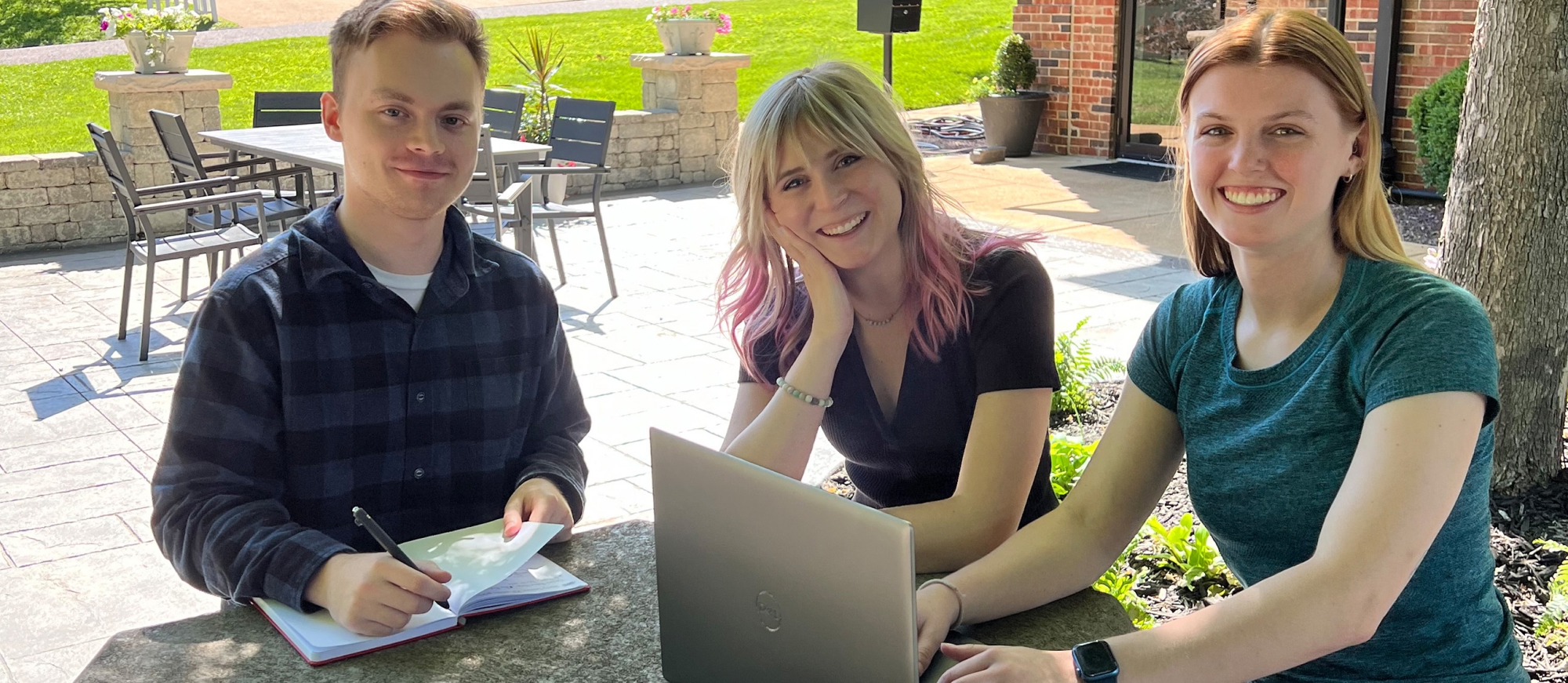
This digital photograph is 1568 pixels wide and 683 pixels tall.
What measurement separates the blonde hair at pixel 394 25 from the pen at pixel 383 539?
2.24ft

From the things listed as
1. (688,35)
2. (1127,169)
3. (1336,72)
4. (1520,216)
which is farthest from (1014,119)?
(1336,72)

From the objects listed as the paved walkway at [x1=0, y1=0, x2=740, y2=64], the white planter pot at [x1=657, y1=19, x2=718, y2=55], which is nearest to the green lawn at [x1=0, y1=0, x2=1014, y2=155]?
the paved walkway at [x1=0, y1=0, x2=740, y2=64]

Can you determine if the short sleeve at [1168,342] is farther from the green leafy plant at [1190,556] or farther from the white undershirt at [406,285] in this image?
the green leafy plant at [1190,556]

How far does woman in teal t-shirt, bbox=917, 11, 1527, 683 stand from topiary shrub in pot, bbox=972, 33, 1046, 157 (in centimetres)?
997

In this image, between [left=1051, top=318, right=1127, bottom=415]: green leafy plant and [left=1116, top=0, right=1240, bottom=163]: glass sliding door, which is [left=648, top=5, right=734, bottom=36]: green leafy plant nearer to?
[left=1116, top=0, right=1240, bottom=163]: glass sliding door

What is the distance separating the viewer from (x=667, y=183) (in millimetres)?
10844

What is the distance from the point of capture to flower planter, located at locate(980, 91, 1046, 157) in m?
11.5

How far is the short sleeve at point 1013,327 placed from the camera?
1.96m

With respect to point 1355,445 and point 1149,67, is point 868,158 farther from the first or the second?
point 1149,67

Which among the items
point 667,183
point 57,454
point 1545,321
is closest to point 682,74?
point 667,183

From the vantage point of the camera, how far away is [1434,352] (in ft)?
4.80

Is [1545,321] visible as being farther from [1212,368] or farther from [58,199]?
[58,199]

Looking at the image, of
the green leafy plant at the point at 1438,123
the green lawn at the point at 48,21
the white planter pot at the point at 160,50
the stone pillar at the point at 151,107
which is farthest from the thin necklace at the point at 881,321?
the green lawn at the point at 48,21

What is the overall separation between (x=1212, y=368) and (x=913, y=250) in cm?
57
